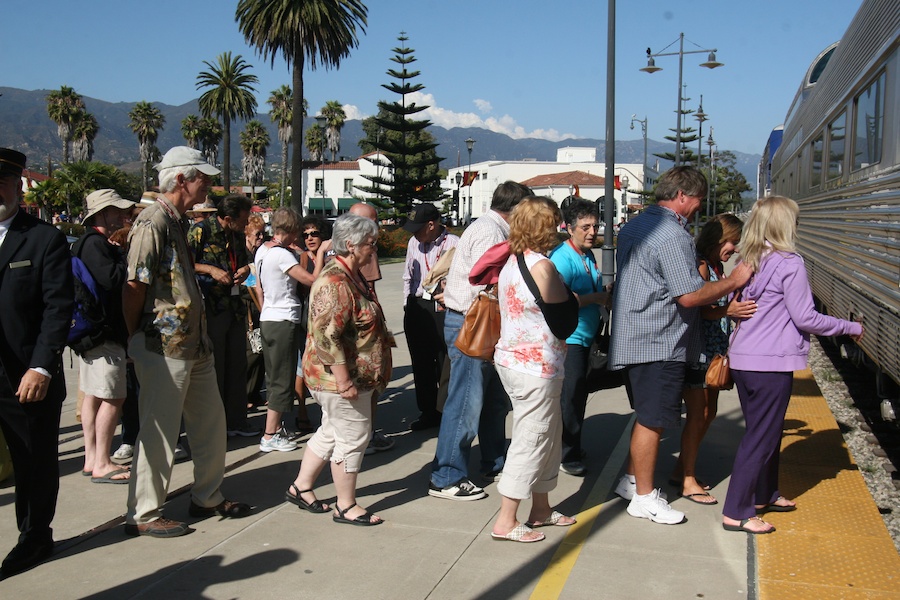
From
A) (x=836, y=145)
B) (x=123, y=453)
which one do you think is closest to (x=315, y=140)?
(x=836, y=145)

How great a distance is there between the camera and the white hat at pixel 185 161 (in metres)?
4.52

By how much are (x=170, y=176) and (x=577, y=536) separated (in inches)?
116

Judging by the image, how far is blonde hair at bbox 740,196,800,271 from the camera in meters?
4.43

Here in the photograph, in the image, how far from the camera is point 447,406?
17.0ft

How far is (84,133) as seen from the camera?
283 ft

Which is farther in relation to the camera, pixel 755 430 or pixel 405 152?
pixel 405 152

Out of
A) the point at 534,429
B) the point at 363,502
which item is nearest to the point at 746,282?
the point at 534,429

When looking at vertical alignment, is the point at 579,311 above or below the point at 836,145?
below

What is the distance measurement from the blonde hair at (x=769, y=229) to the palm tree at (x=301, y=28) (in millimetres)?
29962

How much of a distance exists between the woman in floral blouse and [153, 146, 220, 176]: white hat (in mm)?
782

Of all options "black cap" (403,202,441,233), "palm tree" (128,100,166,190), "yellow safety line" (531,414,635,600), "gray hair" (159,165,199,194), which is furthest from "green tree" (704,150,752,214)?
"gray hair" (159,165,199,194)

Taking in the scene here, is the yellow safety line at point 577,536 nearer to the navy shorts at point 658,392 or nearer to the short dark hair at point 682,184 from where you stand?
the navy shorts at point 658,392

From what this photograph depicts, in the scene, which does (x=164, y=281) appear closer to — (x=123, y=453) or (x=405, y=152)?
(x=123, y=453)

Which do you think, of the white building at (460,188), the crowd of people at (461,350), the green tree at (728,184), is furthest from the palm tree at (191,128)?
the crowd of people at (461,350)
